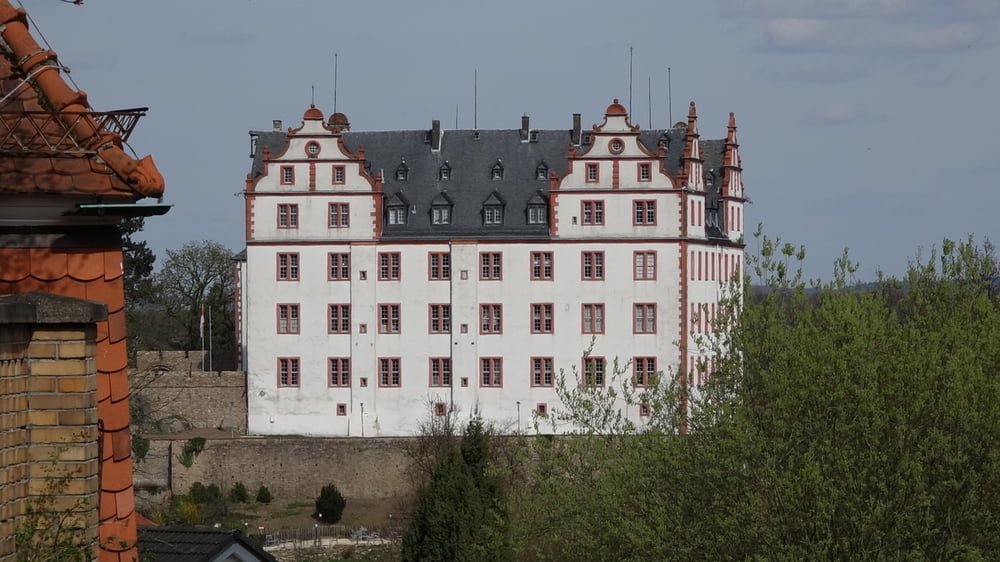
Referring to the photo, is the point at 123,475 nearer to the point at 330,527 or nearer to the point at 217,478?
the point at 330,527

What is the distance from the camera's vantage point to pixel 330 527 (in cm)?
5322

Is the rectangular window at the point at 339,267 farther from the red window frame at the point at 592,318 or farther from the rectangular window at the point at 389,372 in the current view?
the red window frame at the point at 592,318

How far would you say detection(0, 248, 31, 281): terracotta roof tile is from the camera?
374 inches

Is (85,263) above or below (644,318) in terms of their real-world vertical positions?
below

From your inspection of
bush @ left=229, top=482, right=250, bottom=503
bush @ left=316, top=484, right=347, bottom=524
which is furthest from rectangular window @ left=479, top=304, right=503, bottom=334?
bush @ left=229, top=482, right=250, bottom=503

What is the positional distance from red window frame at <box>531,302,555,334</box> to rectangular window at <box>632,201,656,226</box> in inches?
168

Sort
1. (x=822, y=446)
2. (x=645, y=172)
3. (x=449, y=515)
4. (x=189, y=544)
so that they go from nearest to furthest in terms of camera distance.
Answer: (x=189, y=544), (x=822, y=446), (x=449, y=515), (x=645, y=172)

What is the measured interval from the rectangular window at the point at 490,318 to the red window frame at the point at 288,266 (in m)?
6.63

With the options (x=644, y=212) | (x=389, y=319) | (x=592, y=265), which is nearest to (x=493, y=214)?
(x=592, y=265)

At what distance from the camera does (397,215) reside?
6091 centimetres

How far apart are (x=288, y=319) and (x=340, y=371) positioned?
2581 mm

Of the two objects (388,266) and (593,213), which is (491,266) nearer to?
(388,266)

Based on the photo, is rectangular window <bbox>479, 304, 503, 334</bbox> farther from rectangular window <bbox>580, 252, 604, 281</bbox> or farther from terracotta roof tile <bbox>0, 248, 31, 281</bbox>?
terracotta roof tile <bbox>0, 248, 31, 281</bbox>

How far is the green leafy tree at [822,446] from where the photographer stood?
2116cm
